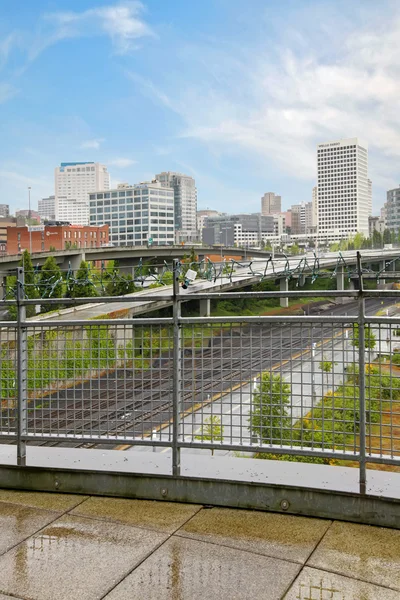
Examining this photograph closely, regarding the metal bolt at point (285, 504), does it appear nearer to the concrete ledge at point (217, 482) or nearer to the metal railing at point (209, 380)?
the concrete ledge at point (217, 482)

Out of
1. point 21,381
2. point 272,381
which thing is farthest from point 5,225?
→ point 272,381

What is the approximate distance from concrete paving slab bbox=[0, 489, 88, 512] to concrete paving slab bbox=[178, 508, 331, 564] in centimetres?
101

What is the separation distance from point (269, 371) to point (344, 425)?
638 millimetres

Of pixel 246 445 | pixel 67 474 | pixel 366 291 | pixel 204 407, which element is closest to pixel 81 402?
pixel 67 474

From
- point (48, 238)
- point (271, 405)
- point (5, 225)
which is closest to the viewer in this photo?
point (271, 405)

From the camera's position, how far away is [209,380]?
452 cm

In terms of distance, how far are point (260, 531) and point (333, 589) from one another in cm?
80

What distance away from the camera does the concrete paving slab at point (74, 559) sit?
332cm

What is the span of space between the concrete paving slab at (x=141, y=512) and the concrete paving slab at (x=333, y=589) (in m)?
1.04

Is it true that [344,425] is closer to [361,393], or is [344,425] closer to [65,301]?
[361,393]

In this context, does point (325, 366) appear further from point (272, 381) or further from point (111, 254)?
point (111, 254)

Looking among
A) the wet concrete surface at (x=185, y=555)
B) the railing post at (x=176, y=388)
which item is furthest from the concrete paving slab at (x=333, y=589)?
the railing post at (x=176, y=388)

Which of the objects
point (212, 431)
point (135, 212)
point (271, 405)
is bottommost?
point (212, 431)

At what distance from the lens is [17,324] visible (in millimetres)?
4957
